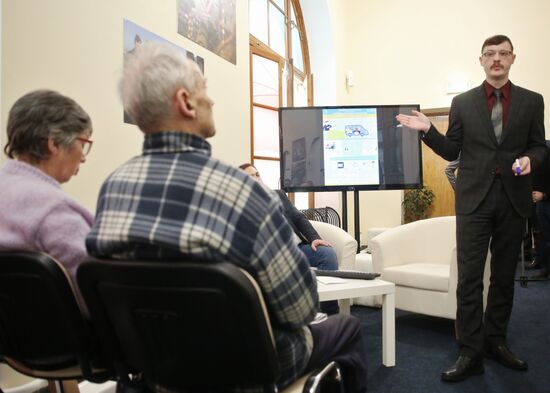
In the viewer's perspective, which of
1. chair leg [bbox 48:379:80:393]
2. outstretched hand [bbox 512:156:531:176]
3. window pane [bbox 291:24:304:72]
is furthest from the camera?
window pane [bbox 291:24:304:72]

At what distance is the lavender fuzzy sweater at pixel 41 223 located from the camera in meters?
1.13

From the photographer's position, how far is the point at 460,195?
2.27m

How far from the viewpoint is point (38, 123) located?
1.27 meters

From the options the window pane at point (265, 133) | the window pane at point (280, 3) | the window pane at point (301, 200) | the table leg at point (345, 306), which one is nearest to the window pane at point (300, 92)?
the window pane at point (280, 3)

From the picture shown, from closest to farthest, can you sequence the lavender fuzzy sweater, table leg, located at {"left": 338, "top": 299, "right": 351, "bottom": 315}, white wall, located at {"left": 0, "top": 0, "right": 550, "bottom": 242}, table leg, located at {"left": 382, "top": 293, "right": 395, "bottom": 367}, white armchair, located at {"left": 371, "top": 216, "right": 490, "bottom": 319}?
the lavender fuzzy sweater, table leg, located at {"left": 382, "top": 293, "right": 395, "bottom": 367}, table leg, located at {"left": 338, "top": 299, "right": 351, "bottom": 315}, white armchair, located at {"left": 371, "top": 216, "right": 490, "bottom": 319}, white wall, located at {"left": 0, "top": 0, "right": 550, "bottom": 242}

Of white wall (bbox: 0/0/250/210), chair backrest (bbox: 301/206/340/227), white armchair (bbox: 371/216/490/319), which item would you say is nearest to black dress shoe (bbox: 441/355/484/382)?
white armchair (bbox: 371/216/490/319)

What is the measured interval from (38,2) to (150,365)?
173 cm

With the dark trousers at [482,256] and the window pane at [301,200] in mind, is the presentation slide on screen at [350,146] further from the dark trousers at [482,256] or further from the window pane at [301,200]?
the window pane at [301,200]

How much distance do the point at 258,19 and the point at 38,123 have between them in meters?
3.89

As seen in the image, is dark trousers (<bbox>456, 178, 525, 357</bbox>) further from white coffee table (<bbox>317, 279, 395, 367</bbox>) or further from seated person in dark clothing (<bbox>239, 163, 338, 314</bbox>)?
seated person in dark clothing (<bbox>239, 163, 338, 314</bbox>)

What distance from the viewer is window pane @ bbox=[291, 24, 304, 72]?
5.91m

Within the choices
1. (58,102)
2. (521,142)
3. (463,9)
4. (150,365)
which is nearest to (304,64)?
(463,9)

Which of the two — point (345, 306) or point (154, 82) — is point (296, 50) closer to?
point (345, 306)

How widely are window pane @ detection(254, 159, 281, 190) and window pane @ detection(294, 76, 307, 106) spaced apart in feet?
4.00
